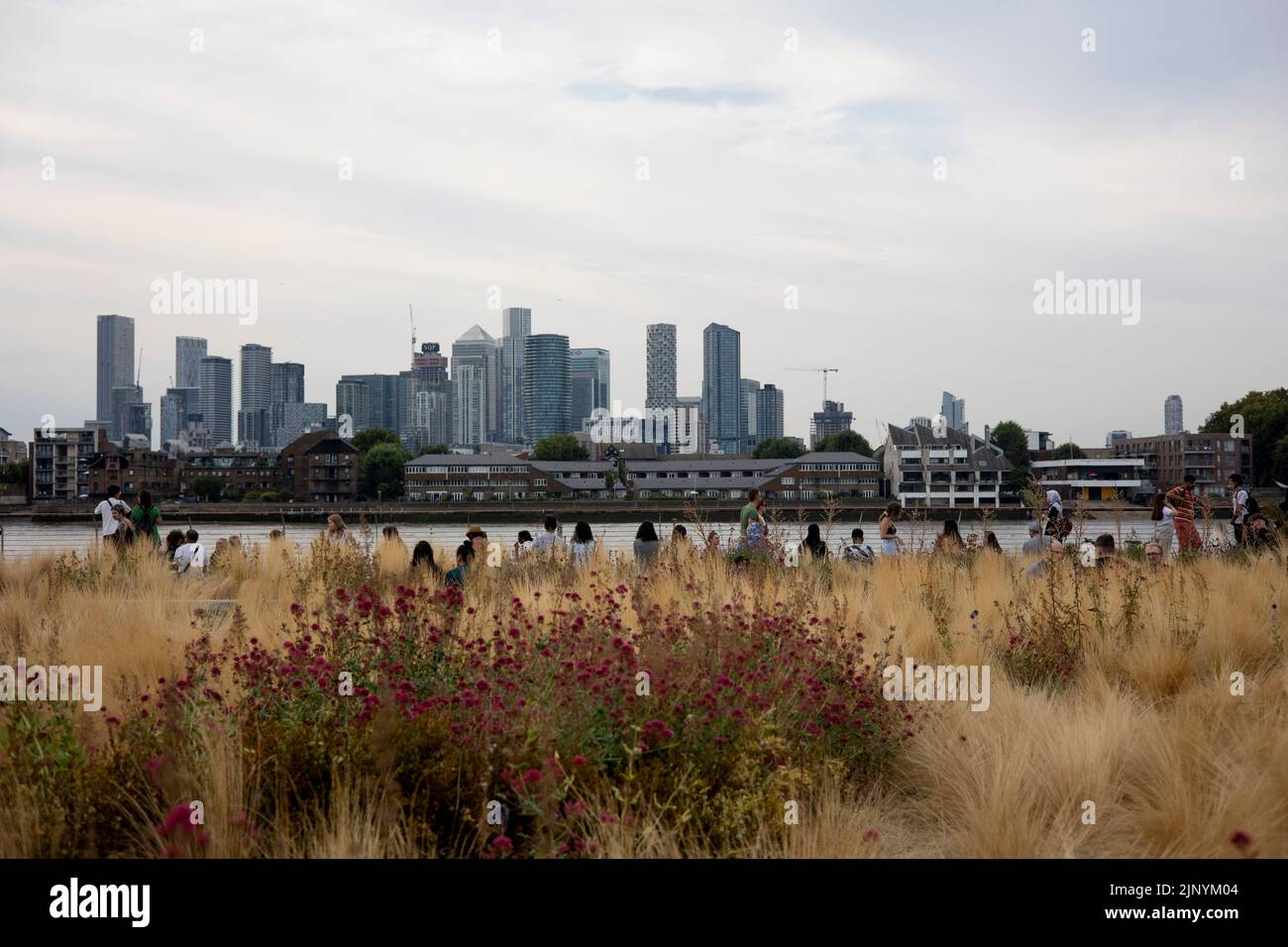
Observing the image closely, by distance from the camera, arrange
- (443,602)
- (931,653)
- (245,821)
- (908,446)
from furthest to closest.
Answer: (908,446) → (931,653) → (443,602) → (245,821)

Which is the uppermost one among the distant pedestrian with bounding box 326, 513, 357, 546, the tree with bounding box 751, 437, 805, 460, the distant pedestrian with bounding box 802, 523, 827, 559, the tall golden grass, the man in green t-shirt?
the tree with bounding box 751, 437, 805, 460

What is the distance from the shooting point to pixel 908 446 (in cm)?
13625

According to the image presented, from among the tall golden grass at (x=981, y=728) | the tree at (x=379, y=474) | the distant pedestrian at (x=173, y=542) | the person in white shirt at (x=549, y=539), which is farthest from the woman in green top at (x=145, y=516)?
the tree at (x=379, y=474)

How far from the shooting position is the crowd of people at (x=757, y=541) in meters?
13.8

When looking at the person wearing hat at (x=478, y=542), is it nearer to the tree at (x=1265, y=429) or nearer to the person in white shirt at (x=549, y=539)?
the person in white shirt at (x=549, y=539)

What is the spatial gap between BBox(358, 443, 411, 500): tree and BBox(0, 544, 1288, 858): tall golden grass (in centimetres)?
12984

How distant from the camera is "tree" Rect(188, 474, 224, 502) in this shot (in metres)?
130

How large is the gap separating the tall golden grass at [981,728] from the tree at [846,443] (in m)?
157

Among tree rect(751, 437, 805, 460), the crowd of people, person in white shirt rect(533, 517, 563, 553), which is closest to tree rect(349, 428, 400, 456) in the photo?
tree rect(751, 437, 805, 460)

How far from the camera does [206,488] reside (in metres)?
131

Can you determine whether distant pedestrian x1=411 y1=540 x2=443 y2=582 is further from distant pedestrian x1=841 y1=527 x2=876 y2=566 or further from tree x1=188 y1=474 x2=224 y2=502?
tree x1=188 y1=474 x2=224 y2=502
